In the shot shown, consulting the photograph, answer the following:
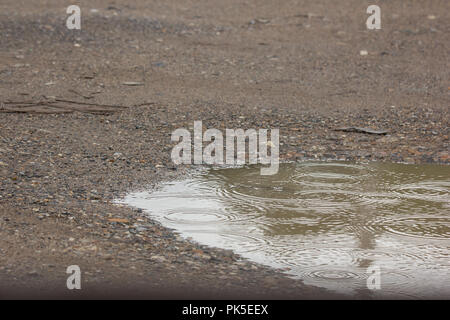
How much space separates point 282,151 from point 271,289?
3.15m

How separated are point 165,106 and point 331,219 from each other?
143 inches

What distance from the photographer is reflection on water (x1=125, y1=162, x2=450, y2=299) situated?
4230mm

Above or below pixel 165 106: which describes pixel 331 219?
below

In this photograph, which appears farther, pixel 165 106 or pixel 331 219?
pixel 165 106

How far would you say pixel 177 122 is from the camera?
7.73 metres

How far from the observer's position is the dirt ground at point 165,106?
419cm

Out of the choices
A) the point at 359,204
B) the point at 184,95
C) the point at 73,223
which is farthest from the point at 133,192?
the point at 184,95

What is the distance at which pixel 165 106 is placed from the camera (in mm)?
8234

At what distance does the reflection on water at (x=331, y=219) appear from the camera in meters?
4.23

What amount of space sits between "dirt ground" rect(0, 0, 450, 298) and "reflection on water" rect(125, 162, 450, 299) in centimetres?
26

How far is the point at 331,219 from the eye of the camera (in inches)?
203

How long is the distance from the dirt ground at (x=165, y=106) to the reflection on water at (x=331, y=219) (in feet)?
0.86
